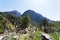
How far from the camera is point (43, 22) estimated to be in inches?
1938

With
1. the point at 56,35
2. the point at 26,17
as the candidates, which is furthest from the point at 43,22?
the point at 56,35

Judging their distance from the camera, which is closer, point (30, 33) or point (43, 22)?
Result: point (30, 33)

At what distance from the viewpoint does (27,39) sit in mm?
9055

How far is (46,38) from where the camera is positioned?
8.80 meters

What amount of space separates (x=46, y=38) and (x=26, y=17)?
40.4m

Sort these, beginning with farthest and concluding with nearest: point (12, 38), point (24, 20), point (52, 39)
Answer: point (24, 20) → point (12, 38) → point (52, 39)

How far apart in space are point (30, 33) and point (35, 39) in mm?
349

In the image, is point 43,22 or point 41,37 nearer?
point 41,37

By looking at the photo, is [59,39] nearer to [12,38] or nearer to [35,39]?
[35,39]

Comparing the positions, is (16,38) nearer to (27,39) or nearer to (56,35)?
(27,39)

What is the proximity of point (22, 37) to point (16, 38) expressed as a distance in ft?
1.26

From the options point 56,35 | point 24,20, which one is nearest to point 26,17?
point 24,20

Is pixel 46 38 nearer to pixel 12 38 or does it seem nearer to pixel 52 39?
pixel 52 39

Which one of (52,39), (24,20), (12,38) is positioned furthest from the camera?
(24,20)
